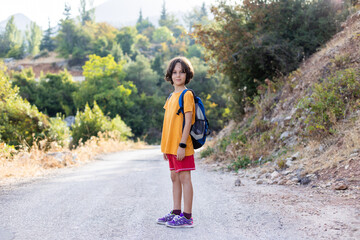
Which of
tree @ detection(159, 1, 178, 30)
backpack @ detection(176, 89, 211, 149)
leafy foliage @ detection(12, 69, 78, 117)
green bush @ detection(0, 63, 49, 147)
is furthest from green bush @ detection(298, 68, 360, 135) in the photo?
tree @ detection(159, 1, 178, 30)

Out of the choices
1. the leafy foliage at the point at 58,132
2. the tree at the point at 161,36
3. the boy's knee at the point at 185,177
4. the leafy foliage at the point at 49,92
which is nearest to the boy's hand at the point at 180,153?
the boy's knee at the point at 185,177

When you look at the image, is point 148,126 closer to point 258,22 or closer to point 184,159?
point 258,22

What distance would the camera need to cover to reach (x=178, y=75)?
3738 mm

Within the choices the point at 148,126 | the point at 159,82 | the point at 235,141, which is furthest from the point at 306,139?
the point at 159,82

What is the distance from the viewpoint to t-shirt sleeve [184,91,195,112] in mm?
3535

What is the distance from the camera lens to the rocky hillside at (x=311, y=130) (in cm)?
570

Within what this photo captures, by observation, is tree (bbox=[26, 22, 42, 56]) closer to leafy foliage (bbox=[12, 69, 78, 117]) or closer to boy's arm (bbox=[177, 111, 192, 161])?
leafy foliage (bbox=[12, 69, 78, 117])

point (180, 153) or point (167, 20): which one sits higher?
point (167, 20)

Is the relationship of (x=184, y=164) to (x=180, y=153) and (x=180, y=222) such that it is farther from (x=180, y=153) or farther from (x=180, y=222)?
(x=180, y=222)

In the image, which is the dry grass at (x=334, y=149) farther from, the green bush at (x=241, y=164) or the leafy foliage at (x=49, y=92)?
the leafy foliage at (x=49, y=92)

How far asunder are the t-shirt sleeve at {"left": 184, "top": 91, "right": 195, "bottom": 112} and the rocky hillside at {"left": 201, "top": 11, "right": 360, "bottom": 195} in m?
2.69

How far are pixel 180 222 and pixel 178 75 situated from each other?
1636 millimetres

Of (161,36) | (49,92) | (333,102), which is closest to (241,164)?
(333,102)

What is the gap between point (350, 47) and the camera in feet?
29.4
